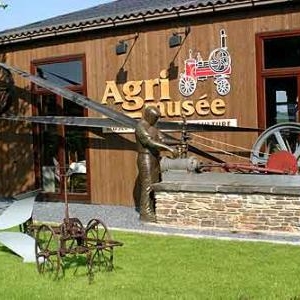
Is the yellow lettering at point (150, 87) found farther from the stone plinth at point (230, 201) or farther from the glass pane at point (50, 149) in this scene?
the stone plinth at point (230, 201)

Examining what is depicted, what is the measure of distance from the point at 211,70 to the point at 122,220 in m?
3.32

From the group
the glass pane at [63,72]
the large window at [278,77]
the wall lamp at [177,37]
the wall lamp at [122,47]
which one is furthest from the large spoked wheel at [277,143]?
the glass pane at [63,72]

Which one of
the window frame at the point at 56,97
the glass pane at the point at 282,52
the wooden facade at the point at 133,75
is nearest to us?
the glass pane at the point at 282,52

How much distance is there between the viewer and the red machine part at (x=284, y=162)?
1095 centimetres

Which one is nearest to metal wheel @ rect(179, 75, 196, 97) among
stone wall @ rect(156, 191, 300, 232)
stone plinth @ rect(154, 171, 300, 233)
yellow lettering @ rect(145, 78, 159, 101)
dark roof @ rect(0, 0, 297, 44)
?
yellow lettering @ rect(145, 78, 159, 101)

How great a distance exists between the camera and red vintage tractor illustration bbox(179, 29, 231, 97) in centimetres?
1242

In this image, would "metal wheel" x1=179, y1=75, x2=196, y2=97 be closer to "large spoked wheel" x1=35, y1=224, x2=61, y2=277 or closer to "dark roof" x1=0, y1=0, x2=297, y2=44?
"dark roof" x1=0, y1=0, x2=297, y2=44

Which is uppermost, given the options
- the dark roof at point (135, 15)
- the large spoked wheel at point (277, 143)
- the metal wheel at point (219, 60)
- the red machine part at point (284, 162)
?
the dark roof at point (135, 15)

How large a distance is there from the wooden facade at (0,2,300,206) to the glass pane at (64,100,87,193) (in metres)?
0.22

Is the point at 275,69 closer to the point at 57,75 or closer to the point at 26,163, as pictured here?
the point at 57,75

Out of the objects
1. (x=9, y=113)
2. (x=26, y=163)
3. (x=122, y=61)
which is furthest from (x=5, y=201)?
(x=122, y=61)

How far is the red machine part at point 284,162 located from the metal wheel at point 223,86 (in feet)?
5.98

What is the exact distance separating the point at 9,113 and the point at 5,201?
212 cm

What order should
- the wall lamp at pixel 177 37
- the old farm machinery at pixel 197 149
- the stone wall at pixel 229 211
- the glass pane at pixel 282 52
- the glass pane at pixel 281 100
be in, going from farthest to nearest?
the wall lamp at pixel 177 37, the glass pane at pixel 281 100, the glass pane at pixel 282 52, the stone wall at pixel 229 211, the old farm machinery at pixel 197 149
